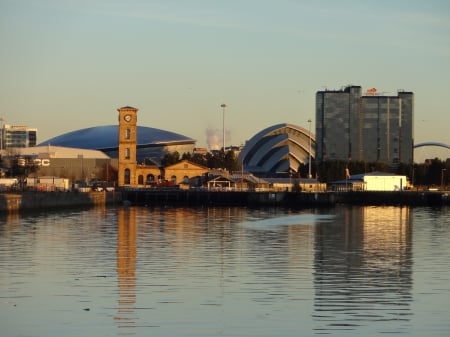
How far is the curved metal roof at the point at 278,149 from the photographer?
173000mm

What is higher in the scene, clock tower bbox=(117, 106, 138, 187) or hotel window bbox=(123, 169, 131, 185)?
clock tower bbox=(117, 106, 138, 187)

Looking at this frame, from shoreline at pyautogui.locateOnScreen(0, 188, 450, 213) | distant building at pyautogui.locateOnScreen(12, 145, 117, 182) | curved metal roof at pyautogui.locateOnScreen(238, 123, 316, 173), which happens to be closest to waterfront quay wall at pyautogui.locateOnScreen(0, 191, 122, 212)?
shoreline at pyautogui.locateOnScreen(0, 188, 450, 213)

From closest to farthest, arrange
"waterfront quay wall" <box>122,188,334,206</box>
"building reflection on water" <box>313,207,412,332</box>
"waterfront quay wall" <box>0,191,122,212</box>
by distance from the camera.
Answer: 1. "building reflection on water" <box>313,207,412,332</box>
2. "waterfront quay wall" <box>0,191,122,212</box>
3. "waterfront quay wall" <box>122,188,334,206</box>

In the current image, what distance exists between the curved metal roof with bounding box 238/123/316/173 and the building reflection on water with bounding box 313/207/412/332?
5013 inches

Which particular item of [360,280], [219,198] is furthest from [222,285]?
[219,198]

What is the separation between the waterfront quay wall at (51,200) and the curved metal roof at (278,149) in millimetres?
71000

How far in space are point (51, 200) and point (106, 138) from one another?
340 feet

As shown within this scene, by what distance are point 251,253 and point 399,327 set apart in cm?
1532

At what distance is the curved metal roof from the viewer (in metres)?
173

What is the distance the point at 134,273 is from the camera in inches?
1090

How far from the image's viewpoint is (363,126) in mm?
177250

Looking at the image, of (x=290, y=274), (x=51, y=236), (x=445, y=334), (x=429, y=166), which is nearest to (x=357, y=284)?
(x=290, y=274)

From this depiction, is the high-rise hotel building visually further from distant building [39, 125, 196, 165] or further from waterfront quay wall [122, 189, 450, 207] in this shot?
waterfront quay wall [122, 189, 450, 207]

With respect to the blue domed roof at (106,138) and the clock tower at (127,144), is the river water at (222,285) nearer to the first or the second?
the clock tower at (127,144)
